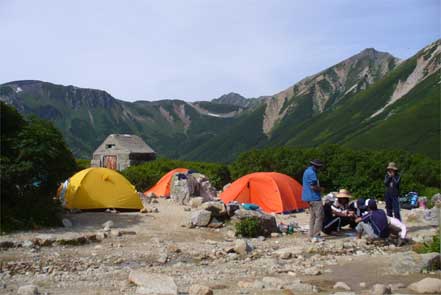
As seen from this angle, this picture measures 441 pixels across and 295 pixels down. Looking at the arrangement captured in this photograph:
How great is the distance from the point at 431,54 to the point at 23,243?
629 feet

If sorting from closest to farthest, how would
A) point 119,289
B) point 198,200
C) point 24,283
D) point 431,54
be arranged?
1. point 119,289
2. point 24,283
3. point 198,200
4. point 431,54

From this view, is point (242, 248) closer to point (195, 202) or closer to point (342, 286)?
point (342, 286)

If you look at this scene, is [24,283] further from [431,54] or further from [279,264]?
[431,54]

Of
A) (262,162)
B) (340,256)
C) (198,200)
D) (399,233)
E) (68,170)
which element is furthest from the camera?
(262,162)

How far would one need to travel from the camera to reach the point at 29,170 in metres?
15.1

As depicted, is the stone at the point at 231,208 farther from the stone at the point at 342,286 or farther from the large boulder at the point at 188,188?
the stone at the point at 342,286

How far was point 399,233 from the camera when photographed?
13148 mm

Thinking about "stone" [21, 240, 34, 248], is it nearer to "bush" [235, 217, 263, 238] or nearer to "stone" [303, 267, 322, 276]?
"bush" [235, 217, 263, 238]

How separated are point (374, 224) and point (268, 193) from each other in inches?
294

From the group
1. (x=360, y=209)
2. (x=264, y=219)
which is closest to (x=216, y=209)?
(x=264, y=219)

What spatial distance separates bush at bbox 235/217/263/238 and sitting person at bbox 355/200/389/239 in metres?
2.98

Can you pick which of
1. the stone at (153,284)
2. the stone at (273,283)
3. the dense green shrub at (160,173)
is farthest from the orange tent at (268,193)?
the stone at (153,284)

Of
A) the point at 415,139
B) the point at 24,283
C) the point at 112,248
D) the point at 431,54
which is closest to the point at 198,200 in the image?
the point at 112,248

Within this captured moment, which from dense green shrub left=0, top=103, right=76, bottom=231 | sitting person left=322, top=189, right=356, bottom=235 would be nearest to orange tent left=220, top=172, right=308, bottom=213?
sitting person left=322, top=189, right=356, bottom=235
